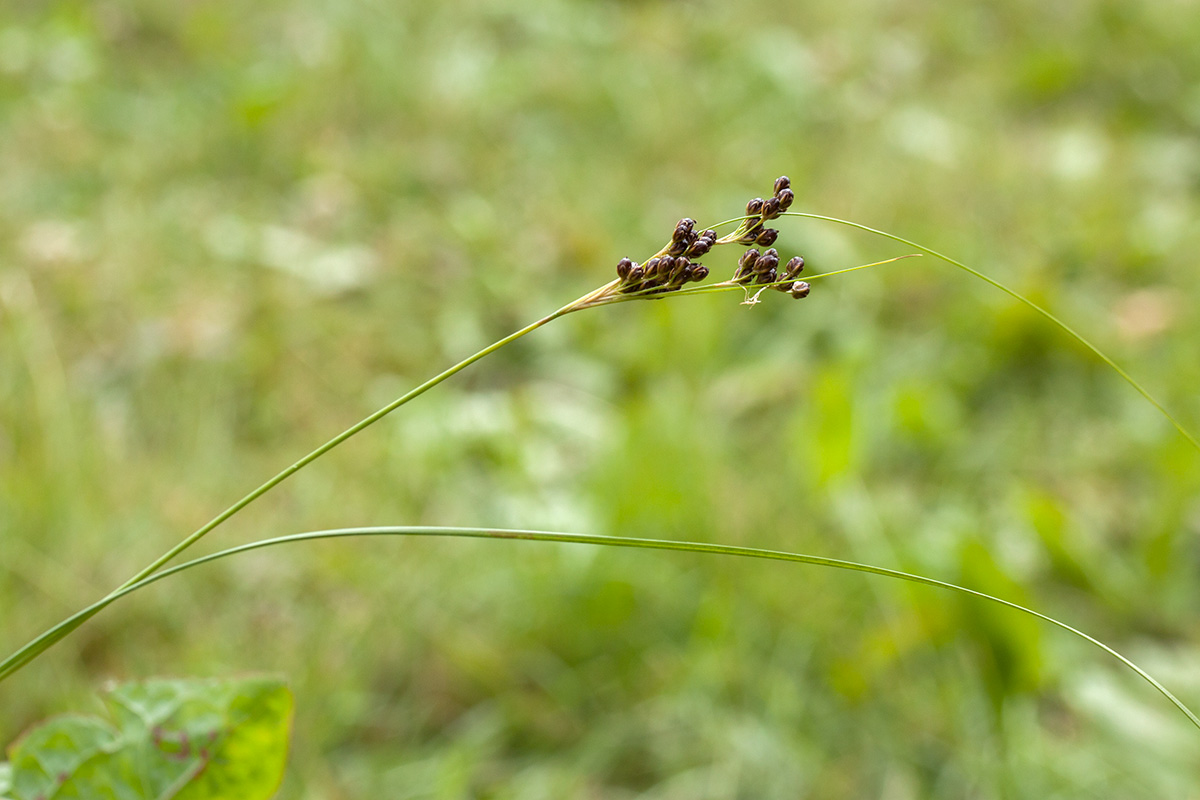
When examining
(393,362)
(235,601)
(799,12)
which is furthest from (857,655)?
(799,12)

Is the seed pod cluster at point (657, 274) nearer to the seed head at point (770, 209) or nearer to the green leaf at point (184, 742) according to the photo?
the seed head at point (770, 209)

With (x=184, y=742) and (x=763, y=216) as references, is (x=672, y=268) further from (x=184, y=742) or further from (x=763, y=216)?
(x=184, y=742)

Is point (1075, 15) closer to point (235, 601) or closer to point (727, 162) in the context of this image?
point (727, 162)

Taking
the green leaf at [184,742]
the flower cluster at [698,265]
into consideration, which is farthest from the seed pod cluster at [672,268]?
the green leaf at [184,742]

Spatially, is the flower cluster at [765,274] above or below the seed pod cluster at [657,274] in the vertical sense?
above

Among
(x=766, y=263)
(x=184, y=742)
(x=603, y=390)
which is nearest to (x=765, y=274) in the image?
(x=766, y=263)

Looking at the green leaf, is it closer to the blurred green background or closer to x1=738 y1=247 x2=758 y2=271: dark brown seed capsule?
x1=738 y1=247 x2=758 y2=271: dark brown seed capsule
